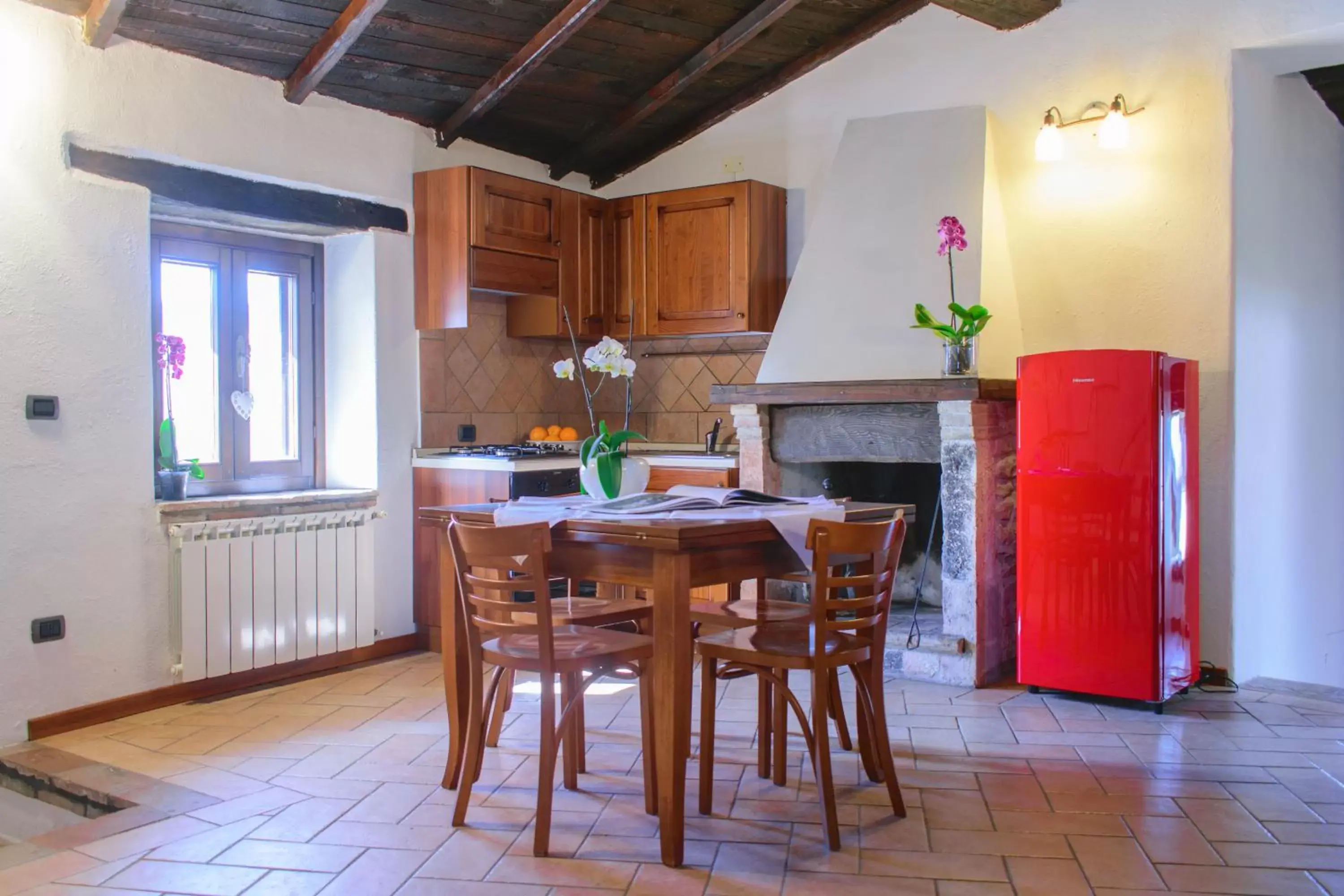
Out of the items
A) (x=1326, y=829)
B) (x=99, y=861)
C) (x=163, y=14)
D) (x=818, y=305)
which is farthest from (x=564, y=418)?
(x=1326, y=829)

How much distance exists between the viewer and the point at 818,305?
4.78m

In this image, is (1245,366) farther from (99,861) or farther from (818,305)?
(99,861)

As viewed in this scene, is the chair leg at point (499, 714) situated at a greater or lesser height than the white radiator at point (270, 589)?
lesser

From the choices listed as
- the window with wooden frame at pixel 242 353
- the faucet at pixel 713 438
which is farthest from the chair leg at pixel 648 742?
the faucet at pixel 713 438

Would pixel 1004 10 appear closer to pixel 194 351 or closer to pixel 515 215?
pixel 515 215

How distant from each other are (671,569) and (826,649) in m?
0.48

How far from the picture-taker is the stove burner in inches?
192

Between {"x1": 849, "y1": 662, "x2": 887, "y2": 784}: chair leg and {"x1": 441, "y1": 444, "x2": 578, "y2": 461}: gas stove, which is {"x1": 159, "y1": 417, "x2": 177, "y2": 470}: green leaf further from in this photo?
{"x1": 849, "y1": 662, "x2": 887, "y2": 784}: chair leg

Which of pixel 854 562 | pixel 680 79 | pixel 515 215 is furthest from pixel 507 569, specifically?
pixel 680 79

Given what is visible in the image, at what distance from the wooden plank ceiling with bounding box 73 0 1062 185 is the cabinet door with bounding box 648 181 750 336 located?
1.55 ft

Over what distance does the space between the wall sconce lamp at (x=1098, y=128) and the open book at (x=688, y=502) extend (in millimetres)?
2310

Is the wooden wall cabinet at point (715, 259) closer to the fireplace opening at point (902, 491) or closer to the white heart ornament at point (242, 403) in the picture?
the fireplace opening at point (902, 491)

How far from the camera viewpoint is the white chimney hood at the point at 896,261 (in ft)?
14.7

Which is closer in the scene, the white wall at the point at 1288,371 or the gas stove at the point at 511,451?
the white wall at the point at 1288,371
